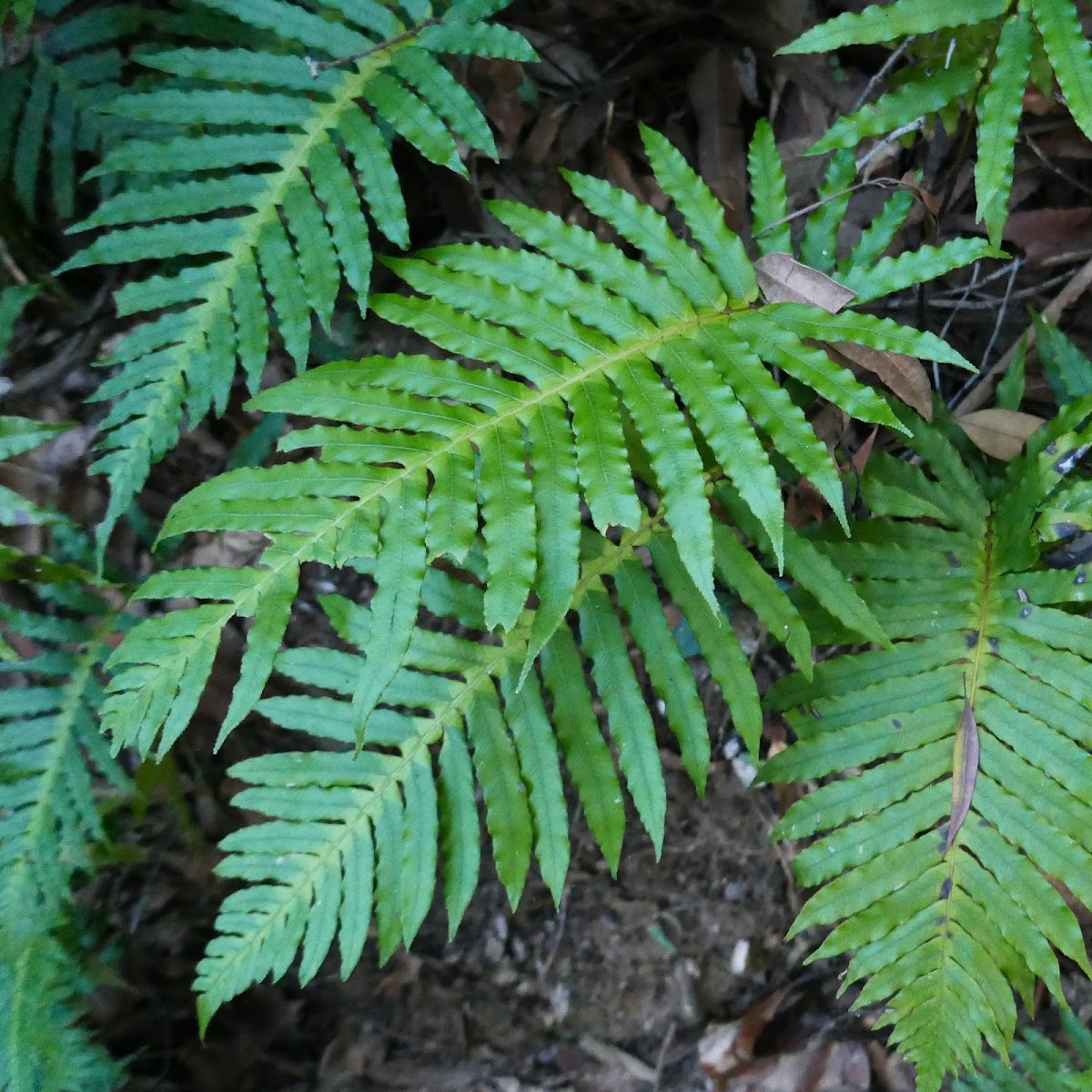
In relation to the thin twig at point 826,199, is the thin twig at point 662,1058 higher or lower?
lower

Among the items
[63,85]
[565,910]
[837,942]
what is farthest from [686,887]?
[63,85]

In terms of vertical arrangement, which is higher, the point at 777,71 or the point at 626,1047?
the point at 777,71

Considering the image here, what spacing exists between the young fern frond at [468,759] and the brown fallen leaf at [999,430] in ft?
1.94

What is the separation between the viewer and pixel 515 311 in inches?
59.3

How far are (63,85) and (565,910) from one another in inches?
92.8

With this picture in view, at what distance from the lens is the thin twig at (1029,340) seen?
2.00 metres

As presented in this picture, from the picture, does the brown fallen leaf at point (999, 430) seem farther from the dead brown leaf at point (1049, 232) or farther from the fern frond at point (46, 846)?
the fern frond at point (46, 846)

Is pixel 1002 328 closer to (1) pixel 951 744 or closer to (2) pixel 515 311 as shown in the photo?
(1) pixel 951 744

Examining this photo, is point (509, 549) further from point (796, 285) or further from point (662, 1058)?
point (662, 1058)

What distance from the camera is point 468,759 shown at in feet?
5.64

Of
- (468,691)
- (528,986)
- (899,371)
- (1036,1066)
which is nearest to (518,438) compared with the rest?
(468,691)

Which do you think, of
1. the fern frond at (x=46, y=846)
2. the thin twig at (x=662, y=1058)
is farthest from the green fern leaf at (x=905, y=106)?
the thin twig at (x=662, y=1058)

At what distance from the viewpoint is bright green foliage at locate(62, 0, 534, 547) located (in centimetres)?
172

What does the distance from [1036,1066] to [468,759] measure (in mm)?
1394
